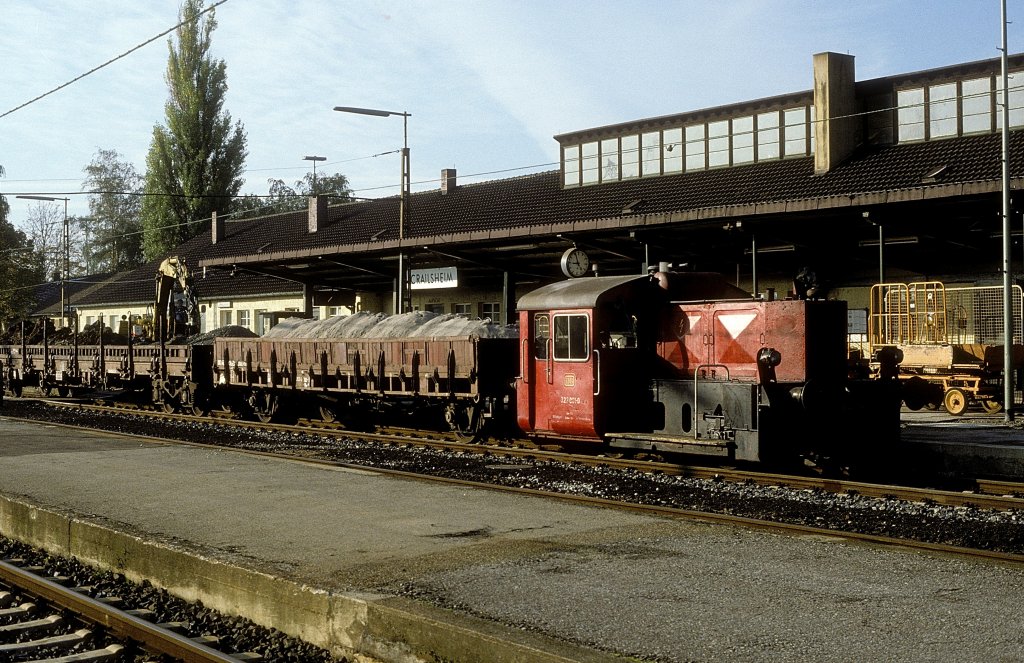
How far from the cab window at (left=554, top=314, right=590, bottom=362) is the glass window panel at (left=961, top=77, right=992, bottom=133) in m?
19.6

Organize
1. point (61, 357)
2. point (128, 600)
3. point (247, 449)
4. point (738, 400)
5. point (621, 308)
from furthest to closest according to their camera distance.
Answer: point (61, 357) < point (247, 449) < point (621, 308) < point (738, 400) < point (128, 600)

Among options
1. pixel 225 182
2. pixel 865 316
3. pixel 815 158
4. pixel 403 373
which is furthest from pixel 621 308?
pixel 225 182

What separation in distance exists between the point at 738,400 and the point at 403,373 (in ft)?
27.2

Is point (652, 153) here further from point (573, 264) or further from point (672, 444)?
point (672, 444)

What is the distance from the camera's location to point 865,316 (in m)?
28.2

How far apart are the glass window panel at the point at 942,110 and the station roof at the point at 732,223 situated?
1.46 feet

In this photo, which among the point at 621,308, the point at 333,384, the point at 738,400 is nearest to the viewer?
the point at 738,400

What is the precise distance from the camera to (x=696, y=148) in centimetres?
3422

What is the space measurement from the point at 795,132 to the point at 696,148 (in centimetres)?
360

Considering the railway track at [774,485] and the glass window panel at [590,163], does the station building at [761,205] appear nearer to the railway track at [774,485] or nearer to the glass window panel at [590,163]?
the glass window panel at [590,163]

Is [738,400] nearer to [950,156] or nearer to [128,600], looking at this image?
[128,600]

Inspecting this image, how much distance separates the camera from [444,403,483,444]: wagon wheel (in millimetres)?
A: 17766

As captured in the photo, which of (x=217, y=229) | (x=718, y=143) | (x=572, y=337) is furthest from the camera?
(x=217, y=229)

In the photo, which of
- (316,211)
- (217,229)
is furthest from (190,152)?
(316,211)
